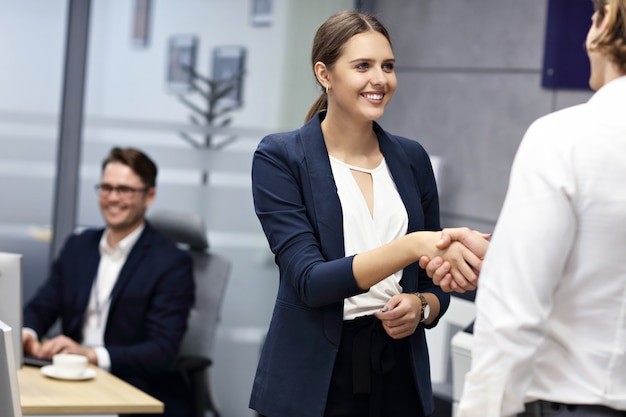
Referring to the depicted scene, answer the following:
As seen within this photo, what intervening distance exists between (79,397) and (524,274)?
1.80m

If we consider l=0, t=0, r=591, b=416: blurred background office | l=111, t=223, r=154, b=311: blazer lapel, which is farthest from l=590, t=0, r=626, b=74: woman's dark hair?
l=0, t=0, r=591, b=416: blurred background office

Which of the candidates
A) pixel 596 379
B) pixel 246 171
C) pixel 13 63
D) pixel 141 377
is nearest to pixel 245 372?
pixel 246 171

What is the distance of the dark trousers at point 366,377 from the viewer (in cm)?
208

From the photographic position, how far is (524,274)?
156 centimetres

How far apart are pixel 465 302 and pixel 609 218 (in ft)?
6.35

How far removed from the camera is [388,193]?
219 cm

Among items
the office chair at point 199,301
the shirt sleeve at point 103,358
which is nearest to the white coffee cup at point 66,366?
the shirt sleeve at point 103,358

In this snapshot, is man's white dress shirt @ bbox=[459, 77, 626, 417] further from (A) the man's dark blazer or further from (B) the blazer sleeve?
(A) the man's dark blazer

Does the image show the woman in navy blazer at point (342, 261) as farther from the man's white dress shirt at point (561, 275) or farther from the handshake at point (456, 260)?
the man's white dress shirt at point (561, 275)

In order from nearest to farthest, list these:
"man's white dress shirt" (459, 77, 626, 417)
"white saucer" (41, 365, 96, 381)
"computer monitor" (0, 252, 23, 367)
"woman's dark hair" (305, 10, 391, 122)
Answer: "man's white dress shirt" (459, 77, 626, 417) → "woman's dark hair" (305, 10, 391, 122) → "computer monitor" (0, 252, 23, 367) → "white saucer" (41, 365, 96, 381)

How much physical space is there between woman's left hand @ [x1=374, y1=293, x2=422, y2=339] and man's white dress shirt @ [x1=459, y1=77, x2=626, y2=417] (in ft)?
1.50

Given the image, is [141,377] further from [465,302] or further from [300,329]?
[300,329]

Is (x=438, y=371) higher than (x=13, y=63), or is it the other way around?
(x=13, y=63)

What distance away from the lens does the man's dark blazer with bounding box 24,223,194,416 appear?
3.96m
